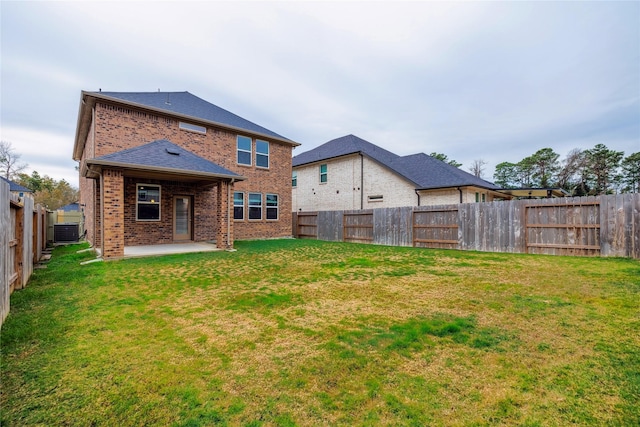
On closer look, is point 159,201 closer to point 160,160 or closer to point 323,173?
point 160,160

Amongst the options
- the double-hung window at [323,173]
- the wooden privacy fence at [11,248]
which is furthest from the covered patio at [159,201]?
the double-hung window at [323,173]

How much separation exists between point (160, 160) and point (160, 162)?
7.9 inches

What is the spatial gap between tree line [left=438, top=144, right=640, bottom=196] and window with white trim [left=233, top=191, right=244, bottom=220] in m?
35.0

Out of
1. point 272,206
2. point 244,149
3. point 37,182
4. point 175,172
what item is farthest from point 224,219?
point 37,182

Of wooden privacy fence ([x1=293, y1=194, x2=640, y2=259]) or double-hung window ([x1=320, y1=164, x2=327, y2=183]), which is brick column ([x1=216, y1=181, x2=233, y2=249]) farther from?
double-hung window ([x1=320, y1=164, x2=327, y2=183])

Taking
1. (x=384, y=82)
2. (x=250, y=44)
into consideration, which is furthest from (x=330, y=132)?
(x=250, y=44)

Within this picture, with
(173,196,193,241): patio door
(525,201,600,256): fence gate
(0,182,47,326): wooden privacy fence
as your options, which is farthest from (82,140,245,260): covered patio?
(525,201,600,256): fence gate

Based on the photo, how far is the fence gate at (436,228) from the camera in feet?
38.1

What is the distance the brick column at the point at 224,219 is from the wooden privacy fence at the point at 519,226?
6743 mm

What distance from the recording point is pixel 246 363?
2.52 meters

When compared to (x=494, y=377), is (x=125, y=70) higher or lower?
higher

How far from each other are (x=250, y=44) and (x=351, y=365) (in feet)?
47.8

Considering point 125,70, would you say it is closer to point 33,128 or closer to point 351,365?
point 33,128

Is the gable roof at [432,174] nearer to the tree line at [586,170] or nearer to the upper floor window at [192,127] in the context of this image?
the upper floor window at [192,127]
